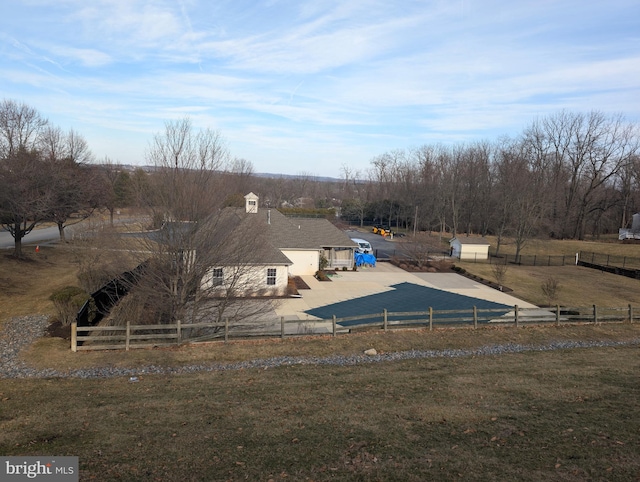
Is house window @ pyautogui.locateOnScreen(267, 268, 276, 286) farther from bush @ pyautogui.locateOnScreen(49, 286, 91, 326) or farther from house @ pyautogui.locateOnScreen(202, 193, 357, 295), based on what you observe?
→ bush @ pyautogui.locateOnScreen(49, 286, 91, 326)

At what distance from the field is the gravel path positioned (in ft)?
1.05

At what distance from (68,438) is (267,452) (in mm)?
3577

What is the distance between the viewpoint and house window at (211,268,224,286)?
1585cm

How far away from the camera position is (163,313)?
15602 mm

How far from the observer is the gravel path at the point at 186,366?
460 inches

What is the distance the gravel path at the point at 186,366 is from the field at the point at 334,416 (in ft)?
1.05

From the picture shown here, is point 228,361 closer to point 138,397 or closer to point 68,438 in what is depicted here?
point 138,397

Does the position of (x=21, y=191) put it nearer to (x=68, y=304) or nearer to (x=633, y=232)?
(x=68, y=304)

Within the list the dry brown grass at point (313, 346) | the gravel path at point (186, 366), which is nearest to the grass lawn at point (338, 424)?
the gravel path at point (186, 366)

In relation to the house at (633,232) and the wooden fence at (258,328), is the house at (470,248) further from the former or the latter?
the house at (633,232)

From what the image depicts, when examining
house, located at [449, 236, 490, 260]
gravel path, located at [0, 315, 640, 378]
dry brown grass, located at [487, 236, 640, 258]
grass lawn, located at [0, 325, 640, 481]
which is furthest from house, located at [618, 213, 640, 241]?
grass lawn, located at [0, 325, 640, 481]

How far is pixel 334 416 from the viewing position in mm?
9242

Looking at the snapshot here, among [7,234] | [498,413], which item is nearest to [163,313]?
[498,413]

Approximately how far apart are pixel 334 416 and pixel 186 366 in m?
5.34
